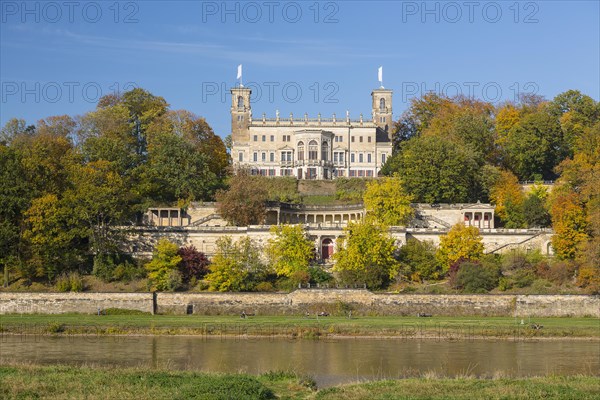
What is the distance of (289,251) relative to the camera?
6041cm

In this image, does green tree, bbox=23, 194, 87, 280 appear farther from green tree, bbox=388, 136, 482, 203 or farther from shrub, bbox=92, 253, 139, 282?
green tree, bbox=388, 136, 482, 203

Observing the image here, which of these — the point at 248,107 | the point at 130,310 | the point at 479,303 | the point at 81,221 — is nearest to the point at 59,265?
the point at 81,221

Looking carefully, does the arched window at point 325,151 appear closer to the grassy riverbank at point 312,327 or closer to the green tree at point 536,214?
the green tree at point 536,214

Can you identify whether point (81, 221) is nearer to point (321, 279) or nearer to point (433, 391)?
point (321, 279)

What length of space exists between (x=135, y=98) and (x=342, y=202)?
72.9 feet

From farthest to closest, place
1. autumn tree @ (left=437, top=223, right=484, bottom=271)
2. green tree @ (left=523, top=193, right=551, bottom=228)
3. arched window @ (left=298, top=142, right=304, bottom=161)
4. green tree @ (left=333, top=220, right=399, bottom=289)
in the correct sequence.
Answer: arched window @ (left=298, top=142, right=304, bottom=161) < green tree @ (left=523, top=193, right=551, bottom=228) < autumn tree @ (left=437, top=223, right=484, bottom=271) < green tree @ (left=333, top=220, right=399, bottom=289)

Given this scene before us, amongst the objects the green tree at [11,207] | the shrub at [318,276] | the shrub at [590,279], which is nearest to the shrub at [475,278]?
the shrub at [590,279]

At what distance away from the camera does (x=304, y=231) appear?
65062 mm

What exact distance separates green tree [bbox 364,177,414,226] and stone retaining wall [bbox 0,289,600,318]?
14.1m

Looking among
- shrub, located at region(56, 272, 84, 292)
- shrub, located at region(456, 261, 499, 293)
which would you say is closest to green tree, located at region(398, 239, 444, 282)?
shrub, located at region(456, 261, 499, 293)

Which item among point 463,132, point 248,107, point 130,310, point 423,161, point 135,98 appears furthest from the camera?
point 248,107

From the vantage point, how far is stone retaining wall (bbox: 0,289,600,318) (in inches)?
2083

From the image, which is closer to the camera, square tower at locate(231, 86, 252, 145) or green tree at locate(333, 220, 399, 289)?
green tree at locate(333, 220, 399, 289)

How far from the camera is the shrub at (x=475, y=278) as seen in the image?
55.2 meters
